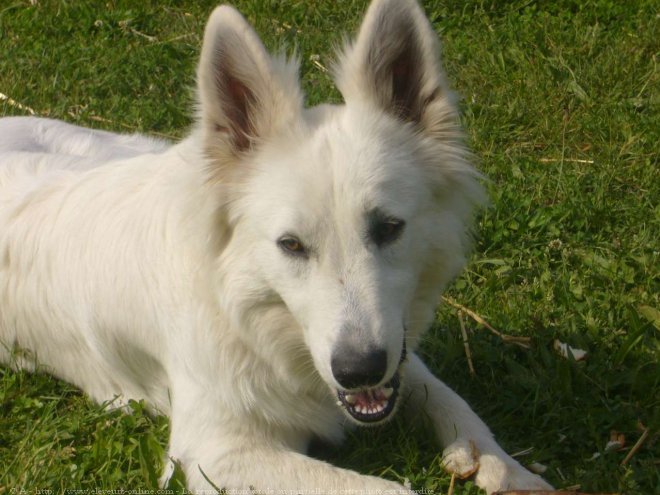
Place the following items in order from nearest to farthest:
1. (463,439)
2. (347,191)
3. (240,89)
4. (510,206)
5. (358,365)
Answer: (358,365), (347,191), (240,89), (463,439), (510,206)

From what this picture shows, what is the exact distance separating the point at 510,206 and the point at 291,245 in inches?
101

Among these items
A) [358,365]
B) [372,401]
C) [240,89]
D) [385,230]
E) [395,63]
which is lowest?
[372,401]

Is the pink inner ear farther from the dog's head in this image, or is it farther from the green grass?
the green grass

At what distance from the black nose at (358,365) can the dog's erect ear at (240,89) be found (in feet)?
3.03

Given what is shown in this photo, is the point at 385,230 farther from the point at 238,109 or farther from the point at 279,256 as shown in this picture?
the point at 238,109

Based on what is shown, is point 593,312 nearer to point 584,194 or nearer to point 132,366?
point 584,194

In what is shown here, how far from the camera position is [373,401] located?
3.46m

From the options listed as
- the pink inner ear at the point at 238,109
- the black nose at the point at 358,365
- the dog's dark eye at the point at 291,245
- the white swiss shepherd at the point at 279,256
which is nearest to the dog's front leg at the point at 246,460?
the white swiss shepherd at the point at 279,256

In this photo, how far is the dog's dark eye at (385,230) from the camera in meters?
3.28

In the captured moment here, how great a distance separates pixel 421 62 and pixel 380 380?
47.9 inches

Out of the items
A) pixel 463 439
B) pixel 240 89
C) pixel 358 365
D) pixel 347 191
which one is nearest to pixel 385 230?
pixel 347 191

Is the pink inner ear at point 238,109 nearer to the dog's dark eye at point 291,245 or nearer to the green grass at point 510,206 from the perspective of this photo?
the dog's dark eye at point 291,245

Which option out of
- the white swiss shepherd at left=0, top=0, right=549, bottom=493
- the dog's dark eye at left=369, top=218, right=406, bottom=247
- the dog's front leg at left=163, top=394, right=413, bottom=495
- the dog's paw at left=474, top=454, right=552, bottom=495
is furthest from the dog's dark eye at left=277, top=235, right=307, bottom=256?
the dog's paw at left=474, top=454, right=552, bottom=495

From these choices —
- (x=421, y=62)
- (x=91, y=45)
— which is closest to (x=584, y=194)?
(x=421, y=62)
